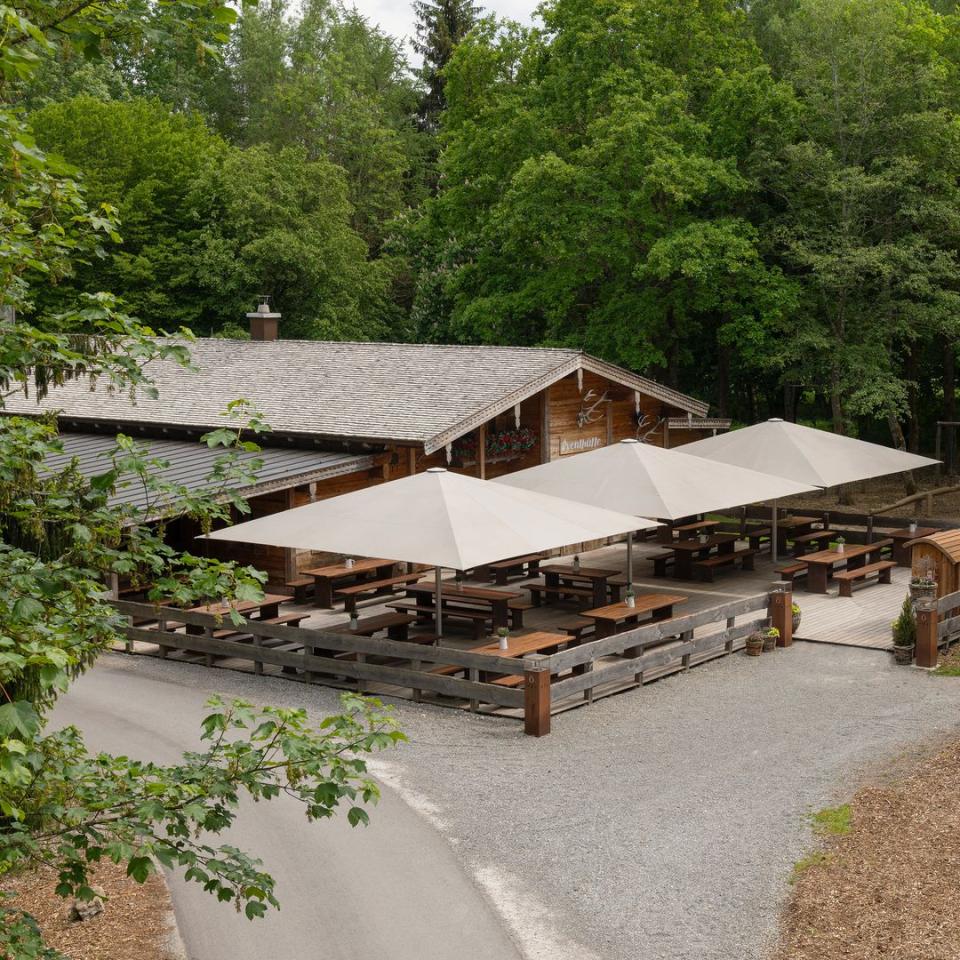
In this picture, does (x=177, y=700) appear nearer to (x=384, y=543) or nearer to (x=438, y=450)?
(x=384, y=543)

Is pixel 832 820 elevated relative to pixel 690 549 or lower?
lower

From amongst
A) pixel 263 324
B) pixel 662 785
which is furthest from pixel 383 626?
pixel 263 324

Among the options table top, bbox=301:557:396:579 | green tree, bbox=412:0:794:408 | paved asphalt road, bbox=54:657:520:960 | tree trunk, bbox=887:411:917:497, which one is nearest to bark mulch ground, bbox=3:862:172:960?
paved asphalt road, bbox=54:657:520:960

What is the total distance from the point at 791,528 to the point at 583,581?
6029mm

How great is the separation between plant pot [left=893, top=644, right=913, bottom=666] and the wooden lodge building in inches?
336

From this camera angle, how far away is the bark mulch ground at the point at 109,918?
819 centimetres

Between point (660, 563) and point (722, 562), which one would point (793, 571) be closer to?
point (722, 562)

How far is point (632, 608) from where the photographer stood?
54.9ft

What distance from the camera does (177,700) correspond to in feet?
48.1

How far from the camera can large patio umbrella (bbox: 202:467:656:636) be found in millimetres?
14398

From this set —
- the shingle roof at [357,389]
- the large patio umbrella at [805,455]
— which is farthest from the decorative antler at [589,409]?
the large patio umbrella at [805,455]

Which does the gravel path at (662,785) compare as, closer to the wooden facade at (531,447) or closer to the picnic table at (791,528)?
the wooden facade at (531,447)

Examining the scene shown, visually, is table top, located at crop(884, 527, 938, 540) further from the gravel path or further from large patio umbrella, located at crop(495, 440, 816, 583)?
the gravel path

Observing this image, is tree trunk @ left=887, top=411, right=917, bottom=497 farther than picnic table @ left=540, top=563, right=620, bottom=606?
Yes
